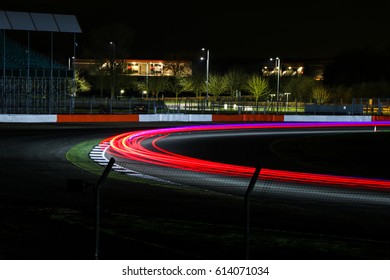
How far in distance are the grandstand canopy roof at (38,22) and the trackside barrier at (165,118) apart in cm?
844

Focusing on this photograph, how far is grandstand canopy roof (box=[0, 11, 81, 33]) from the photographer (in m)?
61.5

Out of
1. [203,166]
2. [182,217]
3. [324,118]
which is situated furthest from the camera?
[324,118]

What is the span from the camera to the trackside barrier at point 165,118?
55000 mm

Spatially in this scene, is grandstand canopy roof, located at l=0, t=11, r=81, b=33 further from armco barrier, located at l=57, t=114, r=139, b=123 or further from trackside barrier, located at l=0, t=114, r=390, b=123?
trackside barrier, located at l=0, t=114, r=390, b=123

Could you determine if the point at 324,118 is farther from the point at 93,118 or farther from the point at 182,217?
the point at 182,217

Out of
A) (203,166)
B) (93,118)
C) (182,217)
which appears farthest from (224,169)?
(93,118)

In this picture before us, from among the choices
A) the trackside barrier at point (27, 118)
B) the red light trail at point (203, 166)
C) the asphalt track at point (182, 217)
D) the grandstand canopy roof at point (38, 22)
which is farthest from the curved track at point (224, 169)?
the grandstand canopy roof at point (38, 22)

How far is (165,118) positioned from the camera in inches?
2432

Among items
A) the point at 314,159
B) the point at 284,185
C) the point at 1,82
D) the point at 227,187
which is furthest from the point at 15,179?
the point at 1,82

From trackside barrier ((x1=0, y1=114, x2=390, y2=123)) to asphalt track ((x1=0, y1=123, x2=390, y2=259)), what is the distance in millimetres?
30358

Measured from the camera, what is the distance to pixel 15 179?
66.4ft

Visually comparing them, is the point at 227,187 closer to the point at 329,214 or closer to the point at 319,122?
the point at 329,214

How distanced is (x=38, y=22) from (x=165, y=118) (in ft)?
42.2

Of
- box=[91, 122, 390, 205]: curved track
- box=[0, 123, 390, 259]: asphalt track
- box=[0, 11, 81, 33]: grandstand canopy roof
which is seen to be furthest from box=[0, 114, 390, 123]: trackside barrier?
box=[0, 123, 390, 259]: asphalt track
